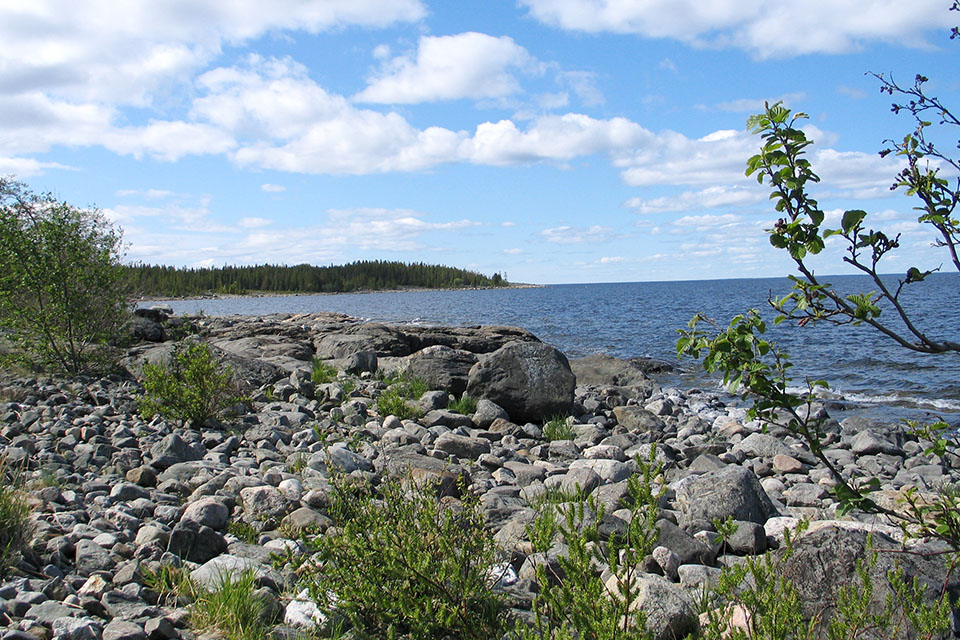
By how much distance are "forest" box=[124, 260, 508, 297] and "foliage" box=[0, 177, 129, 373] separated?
105834 mm

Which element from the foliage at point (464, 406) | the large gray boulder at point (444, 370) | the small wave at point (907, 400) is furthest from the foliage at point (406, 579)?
the small wave at point (907, 400)

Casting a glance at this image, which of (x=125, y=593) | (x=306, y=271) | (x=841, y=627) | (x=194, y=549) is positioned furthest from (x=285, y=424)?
(x=306, y=271)

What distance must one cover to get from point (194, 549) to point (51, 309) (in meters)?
8.56

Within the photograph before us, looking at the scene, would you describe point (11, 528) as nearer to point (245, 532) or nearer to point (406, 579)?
point (245, 532)

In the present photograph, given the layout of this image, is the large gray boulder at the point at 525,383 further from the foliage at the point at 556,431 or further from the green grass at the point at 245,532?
the green grass at the point at 245,532

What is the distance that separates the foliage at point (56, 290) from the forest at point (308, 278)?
347 feet

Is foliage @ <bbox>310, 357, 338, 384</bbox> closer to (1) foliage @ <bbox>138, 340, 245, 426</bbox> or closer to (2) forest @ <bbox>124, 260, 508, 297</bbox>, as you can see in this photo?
(1) foliage @ <bbox>138, 340, 245, 426</bbox>

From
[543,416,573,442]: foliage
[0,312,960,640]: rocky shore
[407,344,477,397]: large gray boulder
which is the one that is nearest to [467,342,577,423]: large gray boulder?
[0,312,960,640]: rocky shore

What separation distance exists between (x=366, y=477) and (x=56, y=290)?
837cm

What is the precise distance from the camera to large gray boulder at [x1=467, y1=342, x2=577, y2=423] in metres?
12.5

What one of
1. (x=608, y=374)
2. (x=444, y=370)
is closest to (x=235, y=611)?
(x=444, y=370)

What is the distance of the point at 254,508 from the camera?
5508 millimetres

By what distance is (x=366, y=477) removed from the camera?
6.02m

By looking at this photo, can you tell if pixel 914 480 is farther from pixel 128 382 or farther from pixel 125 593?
pixel 128 382
